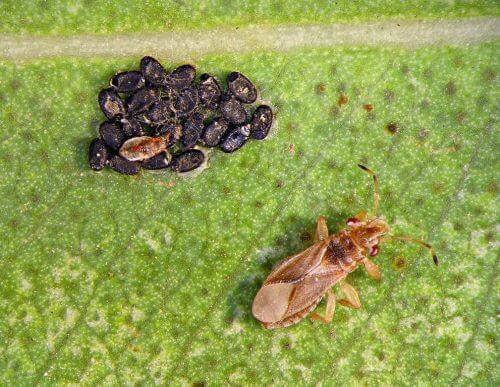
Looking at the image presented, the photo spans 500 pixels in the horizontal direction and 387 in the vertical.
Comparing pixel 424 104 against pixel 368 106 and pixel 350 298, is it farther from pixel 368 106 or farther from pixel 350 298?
pixel 350 298

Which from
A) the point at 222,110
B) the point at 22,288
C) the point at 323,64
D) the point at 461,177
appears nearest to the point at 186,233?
the point at 222,110

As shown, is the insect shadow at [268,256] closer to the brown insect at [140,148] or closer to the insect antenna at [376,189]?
the insect antenna at [376,189]

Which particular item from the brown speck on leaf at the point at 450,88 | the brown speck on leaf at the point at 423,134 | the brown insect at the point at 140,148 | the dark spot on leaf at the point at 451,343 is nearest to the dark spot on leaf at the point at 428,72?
the brown speck on leaf at the point at 450,88

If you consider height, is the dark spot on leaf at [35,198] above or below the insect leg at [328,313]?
above

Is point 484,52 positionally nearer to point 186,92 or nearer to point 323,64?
point 323,64

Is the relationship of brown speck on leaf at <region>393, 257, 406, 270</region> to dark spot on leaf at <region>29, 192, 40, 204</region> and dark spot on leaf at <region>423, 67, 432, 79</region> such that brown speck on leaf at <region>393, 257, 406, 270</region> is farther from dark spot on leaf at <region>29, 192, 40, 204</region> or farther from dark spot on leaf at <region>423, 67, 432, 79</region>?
dark spot on leaf at <region>29, 192, 40, 204</region>

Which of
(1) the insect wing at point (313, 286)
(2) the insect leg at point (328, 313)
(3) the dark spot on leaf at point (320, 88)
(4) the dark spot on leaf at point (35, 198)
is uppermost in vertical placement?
(3) the dark spot on leaf at point (320, 88)

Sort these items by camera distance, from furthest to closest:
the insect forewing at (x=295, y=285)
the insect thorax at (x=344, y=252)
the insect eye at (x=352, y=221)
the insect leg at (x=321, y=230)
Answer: the insect leg at (x=321, y=230), the insect eye at (x=352, y=221), the insect thorax at (x=344, y=252), the insect forewing at (x=295, y=285)
